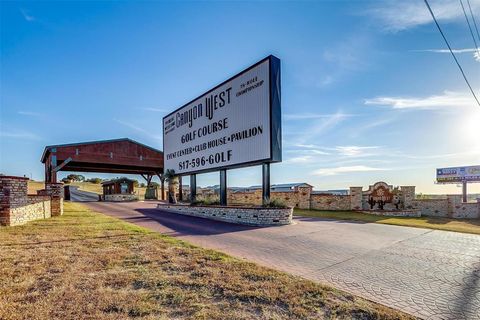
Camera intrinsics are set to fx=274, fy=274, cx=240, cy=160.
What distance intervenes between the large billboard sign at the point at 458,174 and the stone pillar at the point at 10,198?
34.4m

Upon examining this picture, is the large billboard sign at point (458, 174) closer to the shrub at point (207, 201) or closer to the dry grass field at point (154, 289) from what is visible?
the shrub at point (207, 201)

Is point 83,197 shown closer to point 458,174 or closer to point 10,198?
point 10,198

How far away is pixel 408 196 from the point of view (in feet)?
61.8

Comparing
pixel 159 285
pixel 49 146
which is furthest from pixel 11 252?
pixel 49 146

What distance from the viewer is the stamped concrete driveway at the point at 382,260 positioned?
413 centimetres

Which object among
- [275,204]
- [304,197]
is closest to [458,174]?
[304,197]

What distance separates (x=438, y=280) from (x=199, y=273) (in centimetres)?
432

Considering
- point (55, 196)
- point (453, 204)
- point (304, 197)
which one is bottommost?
point (453, 204)

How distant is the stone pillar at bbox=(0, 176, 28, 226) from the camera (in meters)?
9.33

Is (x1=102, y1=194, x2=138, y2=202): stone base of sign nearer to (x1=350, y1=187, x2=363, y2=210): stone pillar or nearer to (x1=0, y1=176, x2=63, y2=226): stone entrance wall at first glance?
(x1=0, y1=176, x2=63, y2=226): stone entrance wall

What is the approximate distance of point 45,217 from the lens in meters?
12.1

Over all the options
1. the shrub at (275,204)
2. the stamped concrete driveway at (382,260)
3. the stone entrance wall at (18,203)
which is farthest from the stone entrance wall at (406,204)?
the stone entrance wall at (18,203)

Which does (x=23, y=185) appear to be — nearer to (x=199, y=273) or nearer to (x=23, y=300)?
(x=23, y=300)

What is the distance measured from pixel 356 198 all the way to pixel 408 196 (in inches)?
130
